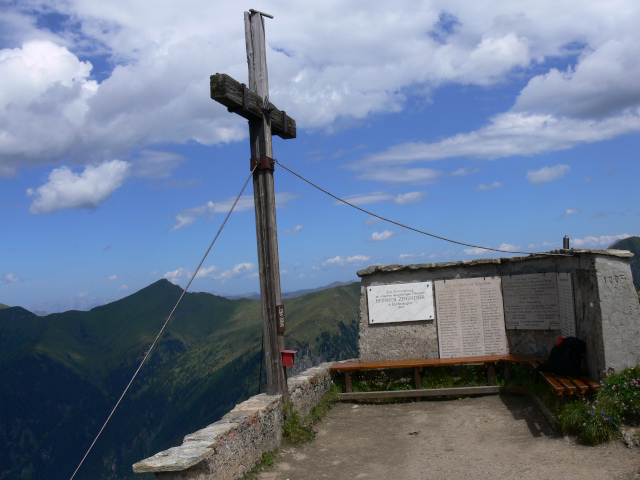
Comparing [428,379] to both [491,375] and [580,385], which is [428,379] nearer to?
[491,375]

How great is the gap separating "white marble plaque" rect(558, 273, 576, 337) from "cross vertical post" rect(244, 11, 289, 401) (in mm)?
4760

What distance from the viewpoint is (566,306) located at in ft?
28.8

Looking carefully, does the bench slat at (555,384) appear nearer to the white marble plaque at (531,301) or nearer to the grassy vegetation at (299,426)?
the white marble plaque at (531,301)

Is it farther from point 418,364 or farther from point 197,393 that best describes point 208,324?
point 418,364

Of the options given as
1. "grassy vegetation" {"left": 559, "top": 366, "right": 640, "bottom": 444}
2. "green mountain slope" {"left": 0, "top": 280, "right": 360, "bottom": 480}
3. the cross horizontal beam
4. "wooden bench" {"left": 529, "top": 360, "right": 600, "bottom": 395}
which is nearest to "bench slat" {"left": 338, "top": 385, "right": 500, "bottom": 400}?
"wooden bench" {"left": 529, "top": 360, "right": 600, "bottom": 395}

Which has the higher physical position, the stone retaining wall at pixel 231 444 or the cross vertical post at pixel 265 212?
the cross vertical post at pixel 265 212

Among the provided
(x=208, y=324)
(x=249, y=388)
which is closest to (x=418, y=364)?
(x=249, y=388)

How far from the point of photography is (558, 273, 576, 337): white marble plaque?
8.48 meters

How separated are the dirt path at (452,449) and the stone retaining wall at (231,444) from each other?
14.9 inches

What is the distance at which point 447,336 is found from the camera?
10500mm

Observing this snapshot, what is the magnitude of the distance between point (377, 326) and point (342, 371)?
3.89ft

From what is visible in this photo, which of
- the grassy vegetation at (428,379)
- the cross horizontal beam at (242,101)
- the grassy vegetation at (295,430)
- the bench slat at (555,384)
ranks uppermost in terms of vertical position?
the cross horizontal beam at (242,101)

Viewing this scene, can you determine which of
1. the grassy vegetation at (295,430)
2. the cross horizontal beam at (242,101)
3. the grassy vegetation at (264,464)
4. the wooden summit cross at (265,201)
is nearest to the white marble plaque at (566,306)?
the grassy vegetation at (295,430)

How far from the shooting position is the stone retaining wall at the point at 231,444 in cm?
475
